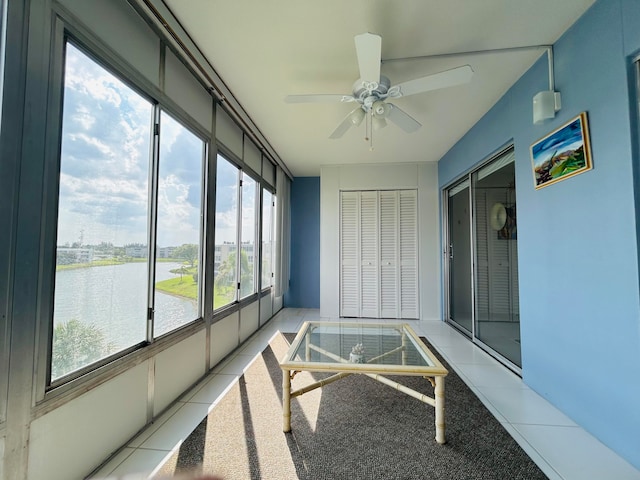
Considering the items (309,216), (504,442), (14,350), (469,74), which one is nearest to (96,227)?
(14,350)

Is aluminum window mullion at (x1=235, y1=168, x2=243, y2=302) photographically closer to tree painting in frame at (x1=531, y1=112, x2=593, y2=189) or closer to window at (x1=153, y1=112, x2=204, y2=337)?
window at (x1=153, y1=112, x2=204, y2=337)

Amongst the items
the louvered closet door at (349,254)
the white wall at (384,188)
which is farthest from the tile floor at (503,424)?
the louvered closet door at (349,254)

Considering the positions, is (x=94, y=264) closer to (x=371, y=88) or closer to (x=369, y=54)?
(x=369, y=54)

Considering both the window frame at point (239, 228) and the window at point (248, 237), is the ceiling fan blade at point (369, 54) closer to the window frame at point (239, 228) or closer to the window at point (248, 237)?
the window frame at point (239, 228)

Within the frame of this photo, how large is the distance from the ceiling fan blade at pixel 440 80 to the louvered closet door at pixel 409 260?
2.89 m

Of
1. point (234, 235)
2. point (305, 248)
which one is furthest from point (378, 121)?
point (305, 248)

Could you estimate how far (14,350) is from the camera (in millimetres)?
1038

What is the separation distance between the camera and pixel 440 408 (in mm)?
1582

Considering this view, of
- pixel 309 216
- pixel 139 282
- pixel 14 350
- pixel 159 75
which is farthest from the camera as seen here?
pixel 309 216

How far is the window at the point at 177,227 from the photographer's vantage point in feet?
6.27

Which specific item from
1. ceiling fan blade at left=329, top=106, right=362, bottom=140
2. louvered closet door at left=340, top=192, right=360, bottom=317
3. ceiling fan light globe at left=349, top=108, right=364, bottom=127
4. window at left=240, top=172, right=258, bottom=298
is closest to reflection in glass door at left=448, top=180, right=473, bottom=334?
louvered closet door at left=340, top=192, right=360, bottom=317

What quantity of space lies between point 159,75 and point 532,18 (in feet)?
8.12

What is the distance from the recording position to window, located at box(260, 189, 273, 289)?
13.7ft

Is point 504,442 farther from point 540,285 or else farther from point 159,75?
point 159,75
